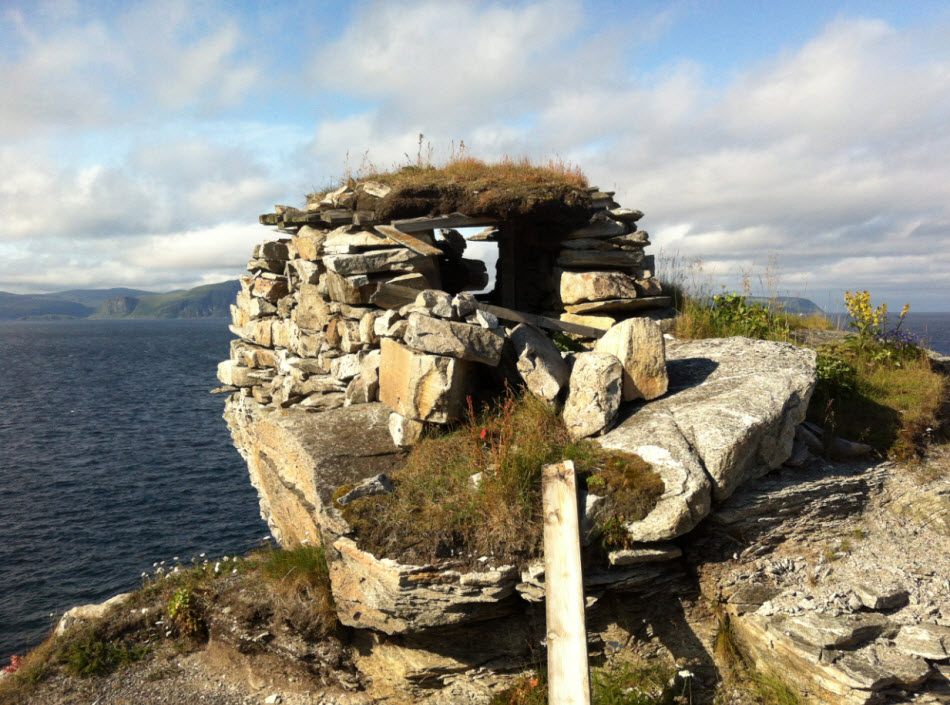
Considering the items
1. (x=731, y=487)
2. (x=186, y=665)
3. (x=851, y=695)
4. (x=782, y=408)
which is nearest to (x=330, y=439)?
(x=186, y=665)

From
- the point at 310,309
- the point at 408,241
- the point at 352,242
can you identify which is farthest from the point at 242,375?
the point at 408,241

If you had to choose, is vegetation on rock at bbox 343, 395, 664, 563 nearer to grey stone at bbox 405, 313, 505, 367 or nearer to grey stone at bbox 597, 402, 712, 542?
grey stone at bbox 597, 402, 712, 542

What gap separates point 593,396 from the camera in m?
6.65

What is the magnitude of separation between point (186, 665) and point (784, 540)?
24.5ft

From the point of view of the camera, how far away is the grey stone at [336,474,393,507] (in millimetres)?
6281

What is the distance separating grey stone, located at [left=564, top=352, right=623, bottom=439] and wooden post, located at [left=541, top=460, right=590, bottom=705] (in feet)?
2.77

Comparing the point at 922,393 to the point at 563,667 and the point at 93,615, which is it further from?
the point at 93,615

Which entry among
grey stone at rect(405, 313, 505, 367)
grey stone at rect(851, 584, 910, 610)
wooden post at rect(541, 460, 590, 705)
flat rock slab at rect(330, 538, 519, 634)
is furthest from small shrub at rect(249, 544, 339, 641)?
grey stone at rect(851, 584, 910, 610)

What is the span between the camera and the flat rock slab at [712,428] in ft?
18.5

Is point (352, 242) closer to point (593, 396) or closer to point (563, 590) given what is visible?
point (593, 396)

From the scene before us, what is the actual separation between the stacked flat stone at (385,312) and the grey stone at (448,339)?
0.01 meters

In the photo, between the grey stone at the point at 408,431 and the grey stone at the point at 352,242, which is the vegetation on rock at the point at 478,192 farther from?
the grey stone at the point at 408,431

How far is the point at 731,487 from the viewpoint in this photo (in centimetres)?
594

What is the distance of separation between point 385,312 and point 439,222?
2.39 meters
